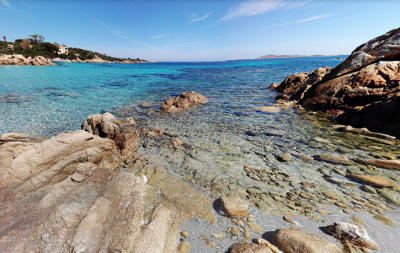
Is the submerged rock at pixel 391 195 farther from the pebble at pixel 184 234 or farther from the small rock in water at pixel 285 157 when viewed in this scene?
the pebble at pixel 184 234

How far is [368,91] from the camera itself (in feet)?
34.0

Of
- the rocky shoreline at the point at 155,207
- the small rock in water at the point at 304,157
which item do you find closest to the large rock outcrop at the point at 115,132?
the rocky shoreline at the point at 155,207

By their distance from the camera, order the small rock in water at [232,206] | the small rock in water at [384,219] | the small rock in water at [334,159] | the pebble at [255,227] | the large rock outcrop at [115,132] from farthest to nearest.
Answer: the large rock outcrop at [115,132]
the small rock in water at [334,159]
the small rock in water at [232,206]
the small rock in water at [384,219]
the pebble at [255,227]

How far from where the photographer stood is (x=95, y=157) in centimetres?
556

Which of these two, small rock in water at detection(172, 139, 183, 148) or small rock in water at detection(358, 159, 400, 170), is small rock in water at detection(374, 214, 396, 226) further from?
small rock in water at detection(172, 139, 183, 148)

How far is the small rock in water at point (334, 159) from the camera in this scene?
588cm

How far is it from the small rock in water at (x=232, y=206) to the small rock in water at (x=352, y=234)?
5.28 feet

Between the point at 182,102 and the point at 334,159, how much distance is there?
10.3m

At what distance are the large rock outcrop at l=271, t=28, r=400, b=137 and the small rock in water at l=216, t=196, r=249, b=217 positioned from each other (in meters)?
8.20

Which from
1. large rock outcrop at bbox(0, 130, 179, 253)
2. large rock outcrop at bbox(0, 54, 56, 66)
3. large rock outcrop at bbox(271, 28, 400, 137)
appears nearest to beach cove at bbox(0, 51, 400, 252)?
large rock outcrop at bbox(0, 130, 179, 253)

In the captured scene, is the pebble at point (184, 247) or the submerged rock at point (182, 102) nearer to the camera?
the pebble at point (184, 247)

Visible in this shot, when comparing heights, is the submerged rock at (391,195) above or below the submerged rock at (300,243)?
below

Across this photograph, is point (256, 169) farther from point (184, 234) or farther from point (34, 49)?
point (34, 49)

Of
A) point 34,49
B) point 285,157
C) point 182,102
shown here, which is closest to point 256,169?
point 285,157
